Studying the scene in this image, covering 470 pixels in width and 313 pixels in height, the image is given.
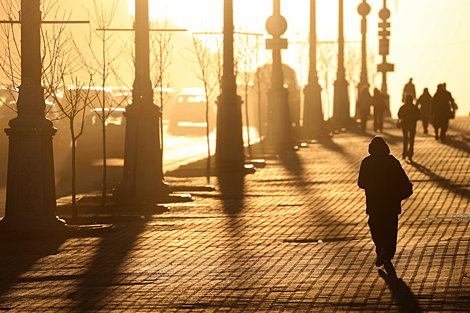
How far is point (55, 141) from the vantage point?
28828 mm

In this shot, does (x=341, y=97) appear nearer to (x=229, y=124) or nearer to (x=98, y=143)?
(x=98, y=143)

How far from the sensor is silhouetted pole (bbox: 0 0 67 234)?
11930 mm

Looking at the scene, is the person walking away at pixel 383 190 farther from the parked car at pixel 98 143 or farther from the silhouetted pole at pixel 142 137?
the parked car at pixel 98 143

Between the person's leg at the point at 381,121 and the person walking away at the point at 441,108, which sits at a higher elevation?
the person walking away at the point at 441,108

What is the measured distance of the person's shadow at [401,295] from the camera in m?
7.84

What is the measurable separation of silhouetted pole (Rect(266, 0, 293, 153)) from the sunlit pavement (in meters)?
10.7

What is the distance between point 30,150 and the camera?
1201 cm

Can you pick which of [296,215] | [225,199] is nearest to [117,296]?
[296,215]

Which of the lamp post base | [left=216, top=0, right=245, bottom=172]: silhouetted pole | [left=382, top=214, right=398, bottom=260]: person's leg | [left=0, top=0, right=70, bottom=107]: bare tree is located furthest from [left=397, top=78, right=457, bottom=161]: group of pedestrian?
[left=382, top=214, right=398, bottom=260]: person's leg

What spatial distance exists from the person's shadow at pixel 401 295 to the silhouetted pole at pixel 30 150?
4359 mm

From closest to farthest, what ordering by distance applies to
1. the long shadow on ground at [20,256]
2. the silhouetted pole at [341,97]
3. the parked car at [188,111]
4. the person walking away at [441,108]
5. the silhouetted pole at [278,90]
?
the long shadow on ground at [20,256], the silhouetted pole at [278,90], the person walking away at [441,108], the silhouetted pole at [341,97], the parked car at [188,111]

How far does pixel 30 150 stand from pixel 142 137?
15.7ft

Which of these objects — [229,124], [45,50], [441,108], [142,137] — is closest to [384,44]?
[441,108]

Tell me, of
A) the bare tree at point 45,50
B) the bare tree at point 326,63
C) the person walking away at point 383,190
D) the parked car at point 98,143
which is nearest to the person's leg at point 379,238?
the person walking away at point 383,190
